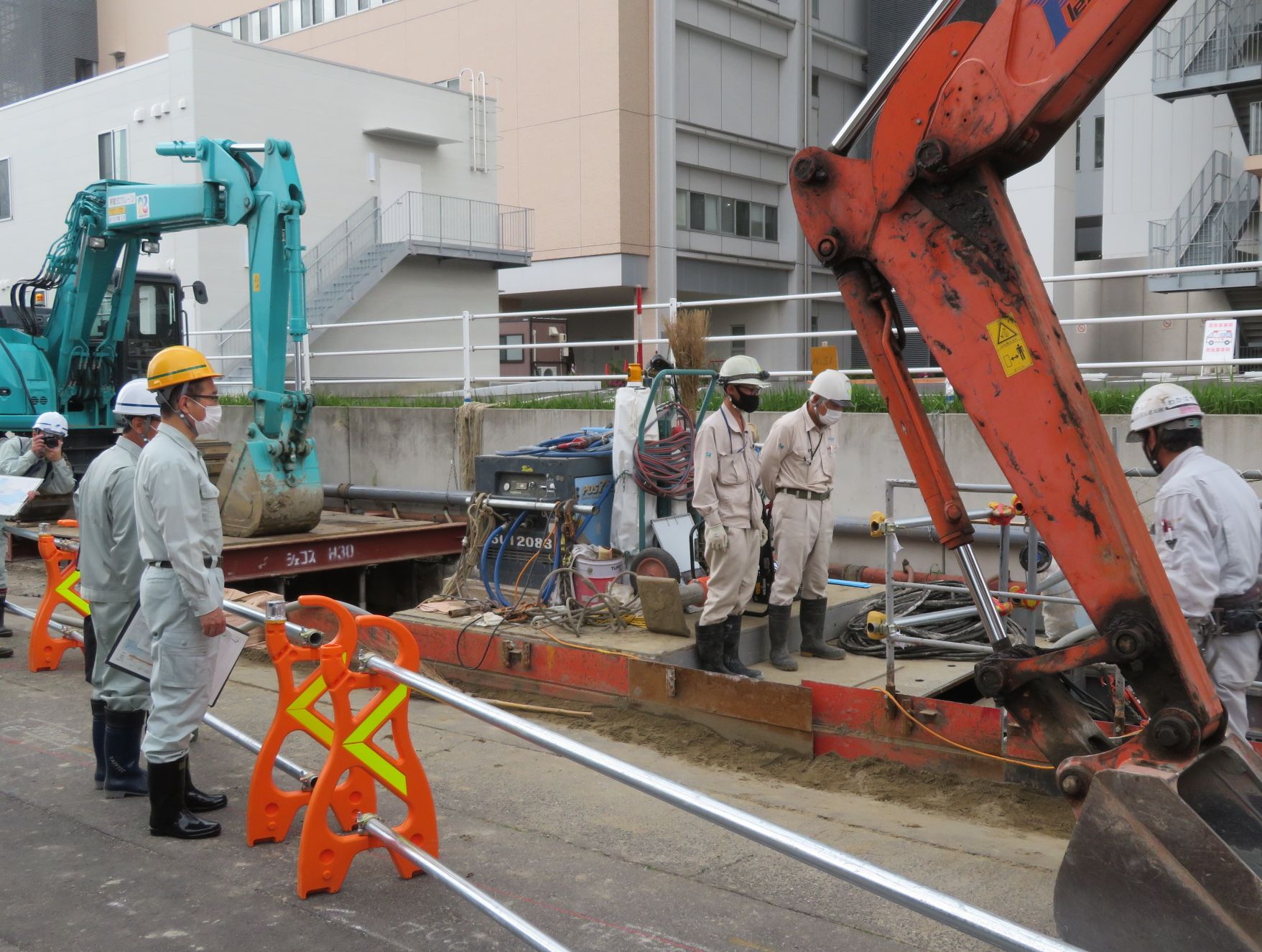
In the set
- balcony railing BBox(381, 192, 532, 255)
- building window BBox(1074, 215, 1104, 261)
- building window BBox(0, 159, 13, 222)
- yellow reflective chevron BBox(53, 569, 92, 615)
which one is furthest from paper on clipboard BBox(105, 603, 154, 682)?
building window BBox(1074, 215, 1104, 261)

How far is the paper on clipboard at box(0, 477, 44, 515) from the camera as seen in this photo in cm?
853

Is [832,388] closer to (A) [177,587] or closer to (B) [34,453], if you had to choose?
(A) [177,587]

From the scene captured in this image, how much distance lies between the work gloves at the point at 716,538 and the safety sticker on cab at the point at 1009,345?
3.76 meters

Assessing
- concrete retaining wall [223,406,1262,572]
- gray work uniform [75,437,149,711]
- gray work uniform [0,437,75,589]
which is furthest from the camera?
gray work uniform [0,437,75,589]

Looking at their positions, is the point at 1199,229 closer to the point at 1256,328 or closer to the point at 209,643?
the point at 1256,328

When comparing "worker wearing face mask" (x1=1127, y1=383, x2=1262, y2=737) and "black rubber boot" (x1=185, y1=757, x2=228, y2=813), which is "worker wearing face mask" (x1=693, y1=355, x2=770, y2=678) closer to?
"worker wearing face mask" (x1=1127, y1=383, x2=1262, y2=737)

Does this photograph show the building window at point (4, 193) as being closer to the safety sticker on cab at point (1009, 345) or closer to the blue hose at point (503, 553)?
the blue hose at point (503, 553)

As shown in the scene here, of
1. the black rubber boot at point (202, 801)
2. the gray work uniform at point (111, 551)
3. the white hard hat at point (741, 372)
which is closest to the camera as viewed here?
the black rubber boot at point (202, 801)

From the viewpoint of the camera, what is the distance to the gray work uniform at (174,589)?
4867mm

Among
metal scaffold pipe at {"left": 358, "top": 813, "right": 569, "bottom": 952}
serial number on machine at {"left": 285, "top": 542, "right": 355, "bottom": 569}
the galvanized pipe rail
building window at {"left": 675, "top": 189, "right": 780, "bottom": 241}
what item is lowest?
metal scaffold pipe at {"left": 358, "top": 813, "right": 569, "bottom": 952}

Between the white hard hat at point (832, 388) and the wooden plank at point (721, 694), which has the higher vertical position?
the white hard hat at point (832, 388)

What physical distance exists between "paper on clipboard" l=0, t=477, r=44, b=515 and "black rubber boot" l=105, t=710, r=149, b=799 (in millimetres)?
3668

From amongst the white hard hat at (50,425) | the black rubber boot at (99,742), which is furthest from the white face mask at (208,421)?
the white hard hat at (50,425)

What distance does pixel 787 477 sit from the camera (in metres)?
7.78
